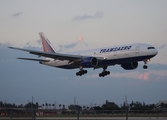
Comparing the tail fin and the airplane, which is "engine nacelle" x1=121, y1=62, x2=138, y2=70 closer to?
the airplane

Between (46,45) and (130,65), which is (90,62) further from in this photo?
(46,45)

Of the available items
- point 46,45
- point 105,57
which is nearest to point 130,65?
point 105,57

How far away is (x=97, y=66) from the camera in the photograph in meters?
63.0

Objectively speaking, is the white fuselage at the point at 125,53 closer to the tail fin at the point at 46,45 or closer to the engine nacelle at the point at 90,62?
the engine nacelle at the point at 90,62

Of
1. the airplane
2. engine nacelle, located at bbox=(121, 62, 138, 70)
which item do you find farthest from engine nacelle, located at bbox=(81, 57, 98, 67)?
engine nacelle, located at bbox=(121, 62, 138, 70)

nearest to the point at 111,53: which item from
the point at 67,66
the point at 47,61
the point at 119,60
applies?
the point at 119,60

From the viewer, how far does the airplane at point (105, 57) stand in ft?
189

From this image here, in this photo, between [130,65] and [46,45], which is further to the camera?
[46,45]

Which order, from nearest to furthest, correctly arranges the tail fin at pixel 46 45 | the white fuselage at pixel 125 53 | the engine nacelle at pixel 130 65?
1. the white fuselage at pixel 125 53
2. the engine nacelle at pixel 130 65
3. the tail fin at pixel 46 45

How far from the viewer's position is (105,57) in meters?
60.5

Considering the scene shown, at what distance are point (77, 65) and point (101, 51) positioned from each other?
212 inches

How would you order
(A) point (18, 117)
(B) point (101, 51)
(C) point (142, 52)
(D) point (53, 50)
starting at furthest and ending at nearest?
(D) point (53, 50)
(B) point (101, 51)
(C) point (142, 52)
(A) point (18, 117)

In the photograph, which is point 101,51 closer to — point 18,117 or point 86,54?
point 86,54

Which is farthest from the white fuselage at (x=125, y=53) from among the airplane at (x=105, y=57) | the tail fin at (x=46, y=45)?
the tail fin at (x=46, y=45)
